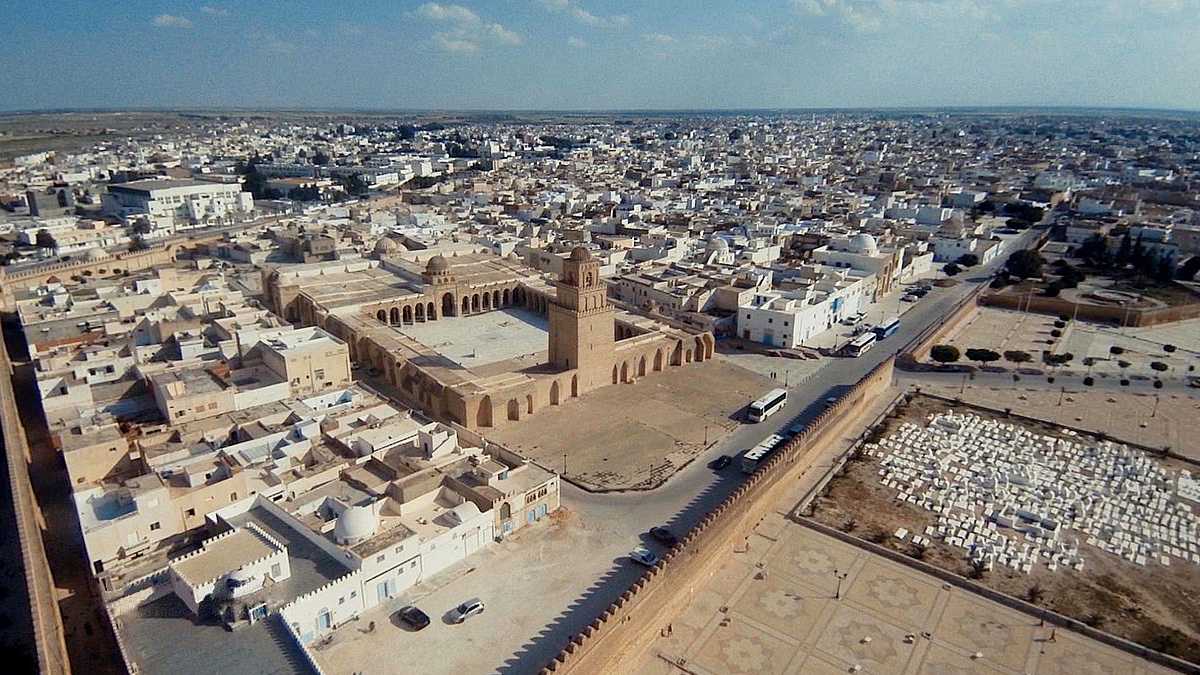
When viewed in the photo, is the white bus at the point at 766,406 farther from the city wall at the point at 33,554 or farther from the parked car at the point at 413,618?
the city wall at the point at 33,554

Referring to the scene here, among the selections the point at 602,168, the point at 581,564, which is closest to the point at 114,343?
the point at 581,564

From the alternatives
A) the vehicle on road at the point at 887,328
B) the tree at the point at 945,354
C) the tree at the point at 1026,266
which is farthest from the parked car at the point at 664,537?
the tree at the point at 1026,266

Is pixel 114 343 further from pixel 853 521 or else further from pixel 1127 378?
pixel 1127 378

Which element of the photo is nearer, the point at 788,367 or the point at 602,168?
the point at 788,367

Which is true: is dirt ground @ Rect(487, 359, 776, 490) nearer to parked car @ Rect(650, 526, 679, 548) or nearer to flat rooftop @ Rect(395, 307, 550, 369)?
parked car @ Rect(650, 526, 679, 548)

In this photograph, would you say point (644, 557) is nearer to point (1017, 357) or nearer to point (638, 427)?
point (638, 427)

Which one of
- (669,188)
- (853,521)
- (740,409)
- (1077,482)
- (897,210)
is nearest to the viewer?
(853,521)

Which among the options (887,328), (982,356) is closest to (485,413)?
(887,328)
